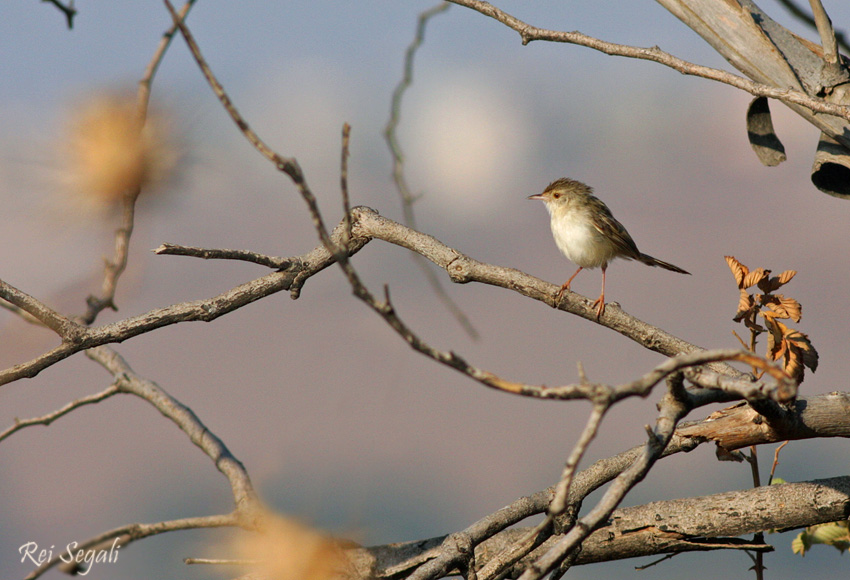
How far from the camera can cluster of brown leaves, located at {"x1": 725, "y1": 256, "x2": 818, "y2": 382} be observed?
345cm

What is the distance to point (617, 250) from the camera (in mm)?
5820

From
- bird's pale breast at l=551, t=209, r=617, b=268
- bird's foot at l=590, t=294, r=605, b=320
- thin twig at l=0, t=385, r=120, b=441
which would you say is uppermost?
bird's pale breast at l=551, t=209, r=617, b=268

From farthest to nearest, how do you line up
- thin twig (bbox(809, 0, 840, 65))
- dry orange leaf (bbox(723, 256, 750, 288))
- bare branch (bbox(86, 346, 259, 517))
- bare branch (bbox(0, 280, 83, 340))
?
1. bare branch (bbox(86, 346, 259, 517))
2. thin twig (bbox(809, 0, 840, 65))
3. bare branch (bbox(0, 280, 83, 340))
4. dry orange leaf (bbox(723, 256, 750, 288))

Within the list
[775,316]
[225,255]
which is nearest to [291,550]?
[225,255]

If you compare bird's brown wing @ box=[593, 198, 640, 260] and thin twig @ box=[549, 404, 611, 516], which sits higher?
bird's brown wing @ box=[593, 198, 640, 260]

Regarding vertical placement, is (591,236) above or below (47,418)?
above

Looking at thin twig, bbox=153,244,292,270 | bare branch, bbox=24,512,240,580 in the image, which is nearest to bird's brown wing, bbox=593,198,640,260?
thin twig, bbox=153,244,292,270

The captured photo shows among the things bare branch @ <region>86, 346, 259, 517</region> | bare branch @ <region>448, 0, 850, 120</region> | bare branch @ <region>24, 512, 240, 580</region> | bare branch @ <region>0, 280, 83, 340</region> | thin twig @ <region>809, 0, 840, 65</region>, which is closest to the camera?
bare branch @ <region>24, 512, 240, 580</region>

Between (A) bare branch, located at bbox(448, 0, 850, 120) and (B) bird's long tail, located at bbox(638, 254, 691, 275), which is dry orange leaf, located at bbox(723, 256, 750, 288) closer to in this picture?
(A) bare branch, located at bbox(448, 0, 850, 120)

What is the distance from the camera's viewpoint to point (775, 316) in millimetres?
3475

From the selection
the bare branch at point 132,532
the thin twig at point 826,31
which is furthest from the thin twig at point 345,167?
the thin twig at point 826,31

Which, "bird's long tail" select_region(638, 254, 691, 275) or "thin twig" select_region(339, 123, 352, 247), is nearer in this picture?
"thin twig" select_region(339, 123, 352, 247)

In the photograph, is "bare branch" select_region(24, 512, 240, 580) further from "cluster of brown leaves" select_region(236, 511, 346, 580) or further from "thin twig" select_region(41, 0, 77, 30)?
"thin twig" select_region(41, 0, 77, 30)

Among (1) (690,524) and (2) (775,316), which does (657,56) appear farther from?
(1) (690,524)
